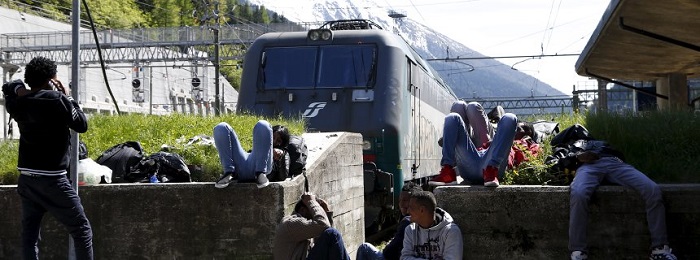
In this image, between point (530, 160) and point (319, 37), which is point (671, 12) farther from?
point (319, 37)

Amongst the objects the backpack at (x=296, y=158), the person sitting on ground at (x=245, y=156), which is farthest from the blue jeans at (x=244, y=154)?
the backpack at (x=296, y=158)

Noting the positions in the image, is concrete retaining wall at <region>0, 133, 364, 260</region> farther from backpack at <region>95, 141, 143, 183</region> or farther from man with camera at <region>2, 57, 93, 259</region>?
man with camera at <region>2, 57, 93, 259</region>

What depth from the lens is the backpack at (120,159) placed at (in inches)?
354

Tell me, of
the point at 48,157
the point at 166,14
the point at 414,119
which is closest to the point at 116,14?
the point at 166,14

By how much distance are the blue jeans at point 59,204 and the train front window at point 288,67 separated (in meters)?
7.54

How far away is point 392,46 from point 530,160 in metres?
5.99

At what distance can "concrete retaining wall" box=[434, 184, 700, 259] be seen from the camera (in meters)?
6.46

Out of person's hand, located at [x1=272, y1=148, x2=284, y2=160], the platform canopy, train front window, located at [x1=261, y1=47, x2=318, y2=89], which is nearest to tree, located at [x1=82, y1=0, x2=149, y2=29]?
train front window, located at [x1=261, y1=47, x2=318, y2=89]

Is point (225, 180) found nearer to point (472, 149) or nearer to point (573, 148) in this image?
point (472, 149)

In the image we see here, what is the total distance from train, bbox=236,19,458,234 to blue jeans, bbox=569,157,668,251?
20.3 ft

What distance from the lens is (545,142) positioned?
28.3 ft

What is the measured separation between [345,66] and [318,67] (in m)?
0.42

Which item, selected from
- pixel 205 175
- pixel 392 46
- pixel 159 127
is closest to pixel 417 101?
pixel 392 46

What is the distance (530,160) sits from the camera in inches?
302
